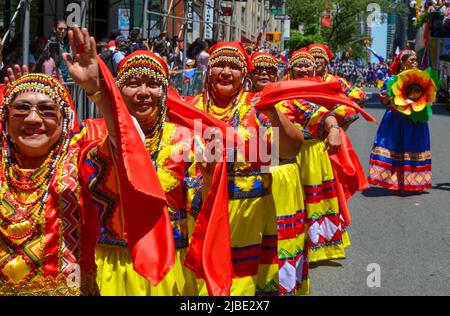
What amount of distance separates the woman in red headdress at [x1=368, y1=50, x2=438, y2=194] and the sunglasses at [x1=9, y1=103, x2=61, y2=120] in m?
7.50

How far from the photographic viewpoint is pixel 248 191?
4.42m

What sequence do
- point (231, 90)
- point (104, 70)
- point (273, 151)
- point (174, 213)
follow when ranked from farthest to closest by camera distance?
1. point (231, 90)
2. point (273, 151)
3. point (174, 213)
4. point (104, 70)

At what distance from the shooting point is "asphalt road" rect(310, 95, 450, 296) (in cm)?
609

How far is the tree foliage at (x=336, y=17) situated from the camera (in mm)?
65750

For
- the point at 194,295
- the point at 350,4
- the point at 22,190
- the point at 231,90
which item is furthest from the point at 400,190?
the point at 350,4

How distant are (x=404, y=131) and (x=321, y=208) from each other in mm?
3948

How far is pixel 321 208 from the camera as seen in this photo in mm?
7012

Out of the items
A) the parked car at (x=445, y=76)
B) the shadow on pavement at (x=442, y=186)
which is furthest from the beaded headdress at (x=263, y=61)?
the parked car at (x=445, y=76)

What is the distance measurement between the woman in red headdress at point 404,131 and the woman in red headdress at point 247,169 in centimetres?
566

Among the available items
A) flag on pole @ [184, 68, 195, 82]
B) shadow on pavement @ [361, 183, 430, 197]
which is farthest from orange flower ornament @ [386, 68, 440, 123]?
flag on pole @ [184, 68, 195, 82]

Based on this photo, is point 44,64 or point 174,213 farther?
point 44,64

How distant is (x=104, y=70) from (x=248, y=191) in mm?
1560

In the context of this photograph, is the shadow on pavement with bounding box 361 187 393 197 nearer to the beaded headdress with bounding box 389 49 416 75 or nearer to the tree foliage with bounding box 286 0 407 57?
the beaded headdress with bounding box 389 49 416 75

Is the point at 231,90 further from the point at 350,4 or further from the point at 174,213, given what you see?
the point at 350,4
